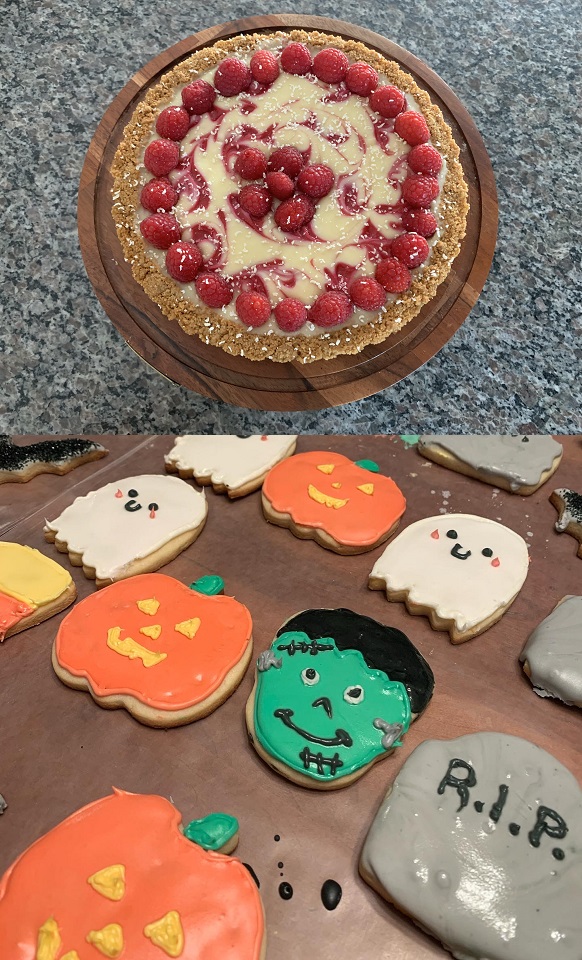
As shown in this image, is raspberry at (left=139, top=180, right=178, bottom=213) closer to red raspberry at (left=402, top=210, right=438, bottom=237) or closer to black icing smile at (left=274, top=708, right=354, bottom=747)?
red raspberry at (left=402, top=210, right=438, bottom=237)

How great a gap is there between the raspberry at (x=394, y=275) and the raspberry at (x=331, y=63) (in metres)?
0.24

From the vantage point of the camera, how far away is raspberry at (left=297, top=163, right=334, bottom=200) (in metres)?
0.88

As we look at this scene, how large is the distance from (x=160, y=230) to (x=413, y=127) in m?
0.35

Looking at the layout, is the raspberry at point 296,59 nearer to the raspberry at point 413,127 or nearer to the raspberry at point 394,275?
the raspberry at point 413,127

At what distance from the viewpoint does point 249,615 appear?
1026 mm

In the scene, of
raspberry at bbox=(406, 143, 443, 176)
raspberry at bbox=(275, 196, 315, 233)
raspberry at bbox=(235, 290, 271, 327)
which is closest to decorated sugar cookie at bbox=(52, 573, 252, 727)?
raspberry at bbox=(235, 290, 271, 327)

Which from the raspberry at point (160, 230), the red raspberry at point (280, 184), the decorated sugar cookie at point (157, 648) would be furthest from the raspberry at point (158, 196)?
the decorated sugar cookie at point (157, 648)

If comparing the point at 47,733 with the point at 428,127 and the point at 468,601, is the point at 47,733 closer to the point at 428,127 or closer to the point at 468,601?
the point at 468,601

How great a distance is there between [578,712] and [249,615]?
0.47 meters

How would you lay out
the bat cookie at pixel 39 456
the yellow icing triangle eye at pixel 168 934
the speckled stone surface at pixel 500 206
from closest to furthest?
1. the yellow icing triangle eye at pixel 168 934
2. the speckled stone surface at pixel 500 206
3. the bat cookie at pixel 39 456

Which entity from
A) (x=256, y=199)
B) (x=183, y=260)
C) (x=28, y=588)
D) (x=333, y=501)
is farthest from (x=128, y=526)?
(x=256, y=199)

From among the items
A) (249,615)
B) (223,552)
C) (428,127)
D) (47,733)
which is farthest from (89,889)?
(428,127)

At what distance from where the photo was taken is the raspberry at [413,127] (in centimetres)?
90

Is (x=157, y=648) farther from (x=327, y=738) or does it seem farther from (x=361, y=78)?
(x=361, y=78)
